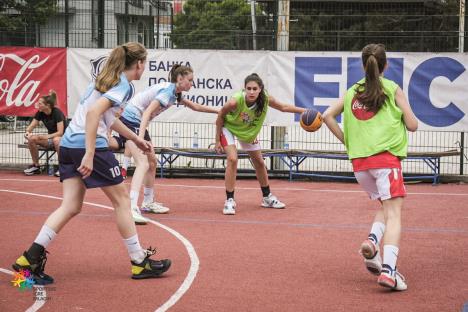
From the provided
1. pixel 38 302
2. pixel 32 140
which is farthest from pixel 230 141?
pixel 32 140

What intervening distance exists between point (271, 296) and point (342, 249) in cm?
221

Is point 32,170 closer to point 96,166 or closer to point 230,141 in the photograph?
point 230,141

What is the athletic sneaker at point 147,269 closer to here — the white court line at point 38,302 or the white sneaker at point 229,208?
the white court line at point 38,302

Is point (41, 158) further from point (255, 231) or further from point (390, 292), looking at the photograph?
point (390, 292)

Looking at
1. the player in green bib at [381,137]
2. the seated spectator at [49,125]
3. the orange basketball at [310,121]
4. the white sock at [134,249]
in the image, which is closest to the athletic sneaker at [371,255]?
the player in green bib at [381,137]

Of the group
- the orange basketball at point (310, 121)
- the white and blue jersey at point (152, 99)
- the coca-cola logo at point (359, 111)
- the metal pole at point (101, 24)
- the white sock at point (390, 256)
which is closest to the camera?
the white sock at point (390, 256)

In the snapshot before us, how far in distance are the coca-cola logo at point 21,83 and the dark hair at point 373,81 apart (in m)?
9.74

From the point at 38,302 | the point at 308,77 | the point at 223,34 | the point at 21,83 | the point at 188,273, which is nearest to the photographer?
the point at 38,302

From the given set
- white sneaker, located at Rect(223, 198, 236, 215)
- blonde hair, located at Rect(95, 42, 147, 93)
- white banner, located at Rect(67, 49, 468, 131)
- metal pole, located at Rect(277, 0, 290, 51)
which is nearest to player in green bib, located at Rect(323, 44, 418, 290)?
blonde hair, located at Rect(95, 42, 147, 93)

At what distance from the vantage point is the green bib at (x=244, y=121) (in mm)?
10664

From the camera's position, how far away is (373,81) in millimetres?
6602

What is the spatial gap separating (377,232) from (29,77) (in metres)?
9.94

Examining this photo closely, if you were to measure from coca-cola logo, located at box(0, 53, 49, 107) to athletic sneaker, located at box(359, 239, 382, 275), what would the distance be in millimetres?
9838

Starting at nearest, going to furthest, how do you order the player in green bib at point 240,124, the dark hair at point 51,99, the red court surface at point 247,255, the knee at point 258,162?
the red court surface at point 247,255 < the player in green bib at point 240,124 < the knee at point 258,162 < the dark hair at point 51,99
